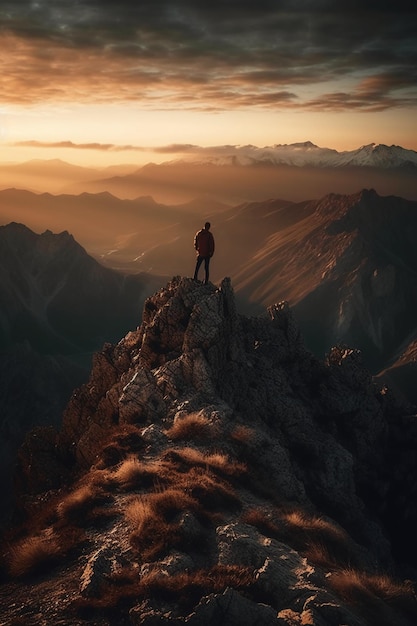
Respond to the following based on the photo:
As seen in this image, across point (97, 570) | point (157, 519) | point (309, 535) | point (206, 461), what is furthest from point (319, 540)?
point (97, 570)

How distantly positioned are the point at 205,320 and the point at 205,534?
16887 millimetres

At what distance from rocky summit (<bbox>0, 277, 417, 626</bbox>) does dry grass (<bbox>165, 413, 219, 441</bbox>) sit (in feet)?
0.20

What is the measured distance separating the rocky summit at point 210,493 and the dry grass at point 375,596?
36mm

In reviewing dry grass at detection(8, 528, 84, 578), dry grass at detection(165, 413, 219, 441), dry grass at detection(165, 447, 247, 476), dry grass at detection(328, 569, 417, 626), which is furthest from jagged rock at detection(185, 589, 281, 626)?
dry grass at detection(165, 413, 219, 441)

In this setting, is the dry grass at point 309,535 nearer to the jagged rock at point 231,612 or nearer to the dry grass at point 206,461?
the dry grass at point 206,461

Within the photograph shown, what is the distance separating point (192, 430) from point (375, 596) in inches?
417

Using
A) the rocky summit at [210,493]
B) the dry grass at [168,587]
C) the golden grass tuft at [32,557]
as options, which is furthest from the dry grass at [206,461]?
the dry grass at [168,587]

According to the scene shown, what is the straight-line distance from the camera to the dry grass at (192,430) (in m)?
22.9

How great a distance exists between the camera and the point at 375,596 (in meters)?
14.1

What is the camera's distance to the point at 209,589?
1315cm

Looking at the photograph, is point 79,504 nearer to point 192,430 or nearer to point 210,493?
point 210,493

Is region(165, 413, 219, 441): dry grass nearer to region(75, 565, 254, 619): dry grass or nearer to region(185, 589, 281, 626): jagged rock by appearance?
A: region(75, 565, 254, 619): dry grass

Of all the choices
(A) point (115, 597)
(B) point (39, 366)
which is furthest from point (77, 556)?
(B) point (39, 366)

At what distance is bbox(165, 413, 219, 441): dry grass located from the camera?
2288 cm
